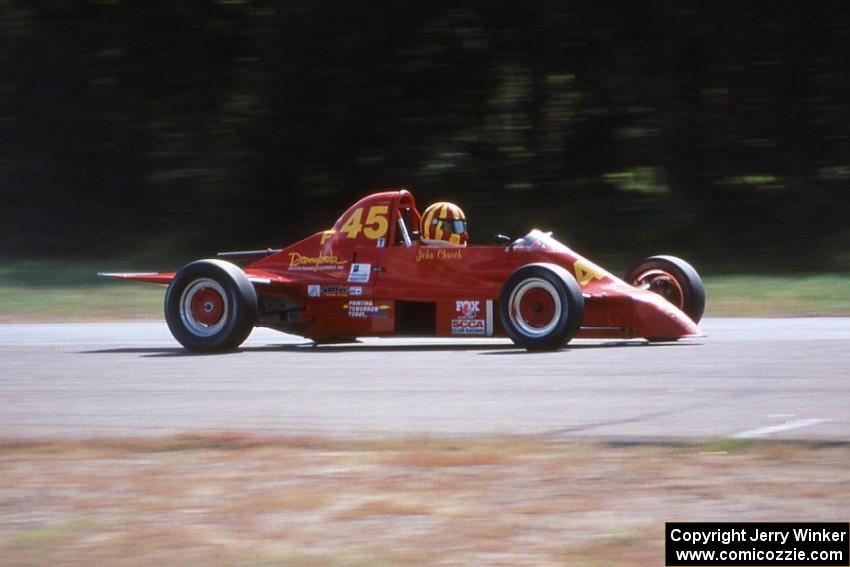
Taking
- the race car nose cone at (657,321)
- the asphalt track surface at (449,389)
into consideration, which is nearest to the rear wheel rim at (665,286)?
the asphalt track surface at (449,389)

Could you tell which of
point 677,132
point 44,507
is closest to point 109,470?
point 44,507

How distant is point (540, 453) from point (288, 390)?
313 cm

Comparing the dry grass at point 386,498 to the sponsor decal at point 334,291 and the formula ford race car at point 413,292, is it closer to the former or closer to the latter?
the formula ford race car at point 413,292

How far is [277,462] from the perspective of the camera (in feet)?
23.6

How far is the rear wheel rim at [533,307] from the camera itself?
39.3 ft

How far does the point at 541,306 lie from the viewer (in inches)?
475

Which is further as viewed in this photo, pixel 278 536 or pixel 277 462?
pixel 277 462

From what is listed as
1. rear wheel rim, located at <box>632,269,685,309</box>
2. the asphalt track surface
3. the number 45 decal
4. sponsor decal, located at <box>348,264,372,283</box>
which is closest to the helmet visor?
the number 45 decal

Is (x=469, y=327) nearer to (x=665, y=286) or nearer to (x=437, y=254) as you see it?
(x=437, y=254)

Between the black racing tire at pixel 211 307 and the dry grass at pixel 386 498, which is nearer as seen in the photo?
the dry grass at pixel 386 498

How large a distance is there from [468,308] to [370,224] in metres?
1.43

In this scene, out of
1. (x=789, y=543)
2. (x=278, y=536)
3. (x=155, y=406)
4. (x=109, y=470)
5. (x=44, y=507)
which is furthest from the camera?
(x=155, y=406)

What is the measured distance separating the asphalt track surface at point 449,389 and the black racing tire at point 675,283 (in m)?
0.42

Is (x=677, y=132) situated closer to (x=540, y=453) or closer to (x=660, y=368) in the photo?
(x=660, y=368)
